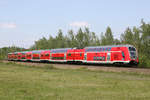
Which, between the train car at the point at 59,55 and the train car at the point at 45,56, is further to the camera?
the train car at the point at 45,56

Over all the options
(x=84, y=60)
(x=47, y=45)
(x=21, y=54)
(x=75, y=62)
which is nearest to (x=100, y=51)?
(x=84, y=60)

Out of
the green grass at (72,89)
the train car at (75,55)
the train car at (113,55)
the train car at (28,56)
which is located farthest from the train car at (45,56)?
the green grass at (72,89)

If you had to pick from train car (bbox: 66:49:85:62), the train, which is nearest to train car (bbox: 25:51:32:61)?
the train

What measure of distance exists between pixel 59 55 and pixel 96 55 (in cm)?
1147

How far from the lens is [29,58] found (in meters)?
53.4

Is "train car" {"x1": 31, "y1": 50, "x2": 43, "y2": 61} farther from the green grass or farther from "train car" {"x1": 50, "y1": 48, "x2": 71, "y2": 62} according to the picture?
the green grass

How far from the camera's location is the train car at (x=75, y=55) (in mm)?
35531

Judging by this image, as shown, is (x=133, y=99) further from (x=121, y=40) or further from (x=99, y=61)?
(x=121, y=40)

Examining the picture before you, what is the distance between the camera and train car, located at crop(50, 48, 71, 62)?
39.6 meters

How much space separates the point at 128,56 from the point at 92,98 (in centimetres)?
2005

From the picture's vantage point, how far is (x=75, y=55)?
1453 inches

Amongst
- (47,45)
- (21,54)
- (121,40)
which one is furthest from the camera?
(47,45)

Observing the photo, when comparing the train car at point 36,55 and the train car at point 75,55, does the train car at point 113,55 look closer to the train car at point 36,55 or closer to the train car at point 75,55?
the train car at point 75,55

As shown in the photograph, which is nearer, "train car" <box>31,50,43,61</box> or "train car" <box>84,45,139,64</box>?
"train car" <box>84,45,139,64</box>
